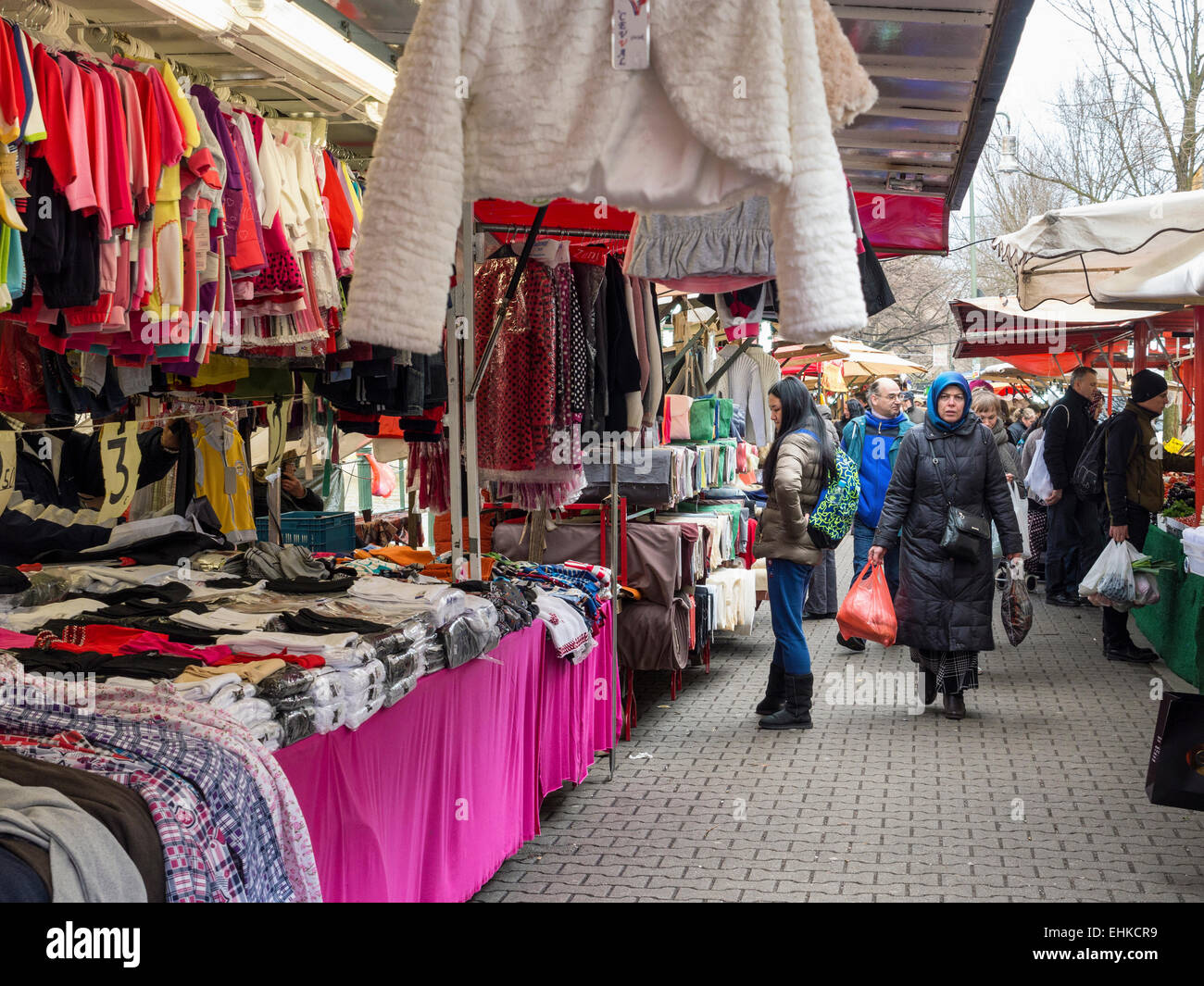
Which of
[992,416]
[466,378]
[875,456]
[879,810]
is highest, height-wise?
[466,378]

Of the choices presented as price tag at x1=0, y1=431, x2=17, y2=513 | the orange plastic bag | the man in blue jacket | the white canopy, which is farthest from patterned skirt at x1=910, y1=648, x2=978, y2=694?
price tag at x1=0, y1=431, x2=17, y2=513

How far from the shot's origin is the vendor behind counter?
4816 millimetres

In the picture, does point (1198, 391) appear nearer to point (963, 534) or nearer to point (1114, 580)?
point (1114, 580)

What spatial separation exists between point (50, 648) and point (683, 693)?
19.5 ft

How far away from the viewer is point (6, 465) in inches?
208

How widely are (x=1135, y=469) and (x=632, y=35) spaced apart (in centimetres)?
764

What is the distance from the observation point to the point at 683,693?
334 inches

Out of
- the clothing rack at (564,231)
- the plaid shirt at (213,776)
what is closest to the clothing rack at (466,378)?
the clothing rack at (564,231)

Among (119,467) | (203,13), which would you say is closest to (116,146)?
(203,13)

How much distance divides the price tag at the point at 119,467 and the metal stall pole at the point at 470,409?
1910 mm

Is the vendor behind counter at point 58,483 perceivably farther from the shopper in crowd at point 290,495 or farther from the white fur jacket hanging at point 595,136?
the white fur jacket hanging at point 595,136

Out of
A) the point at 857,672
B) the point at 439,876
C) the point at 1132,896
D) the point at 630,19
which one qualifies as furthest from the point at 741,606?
the point at 630,19
